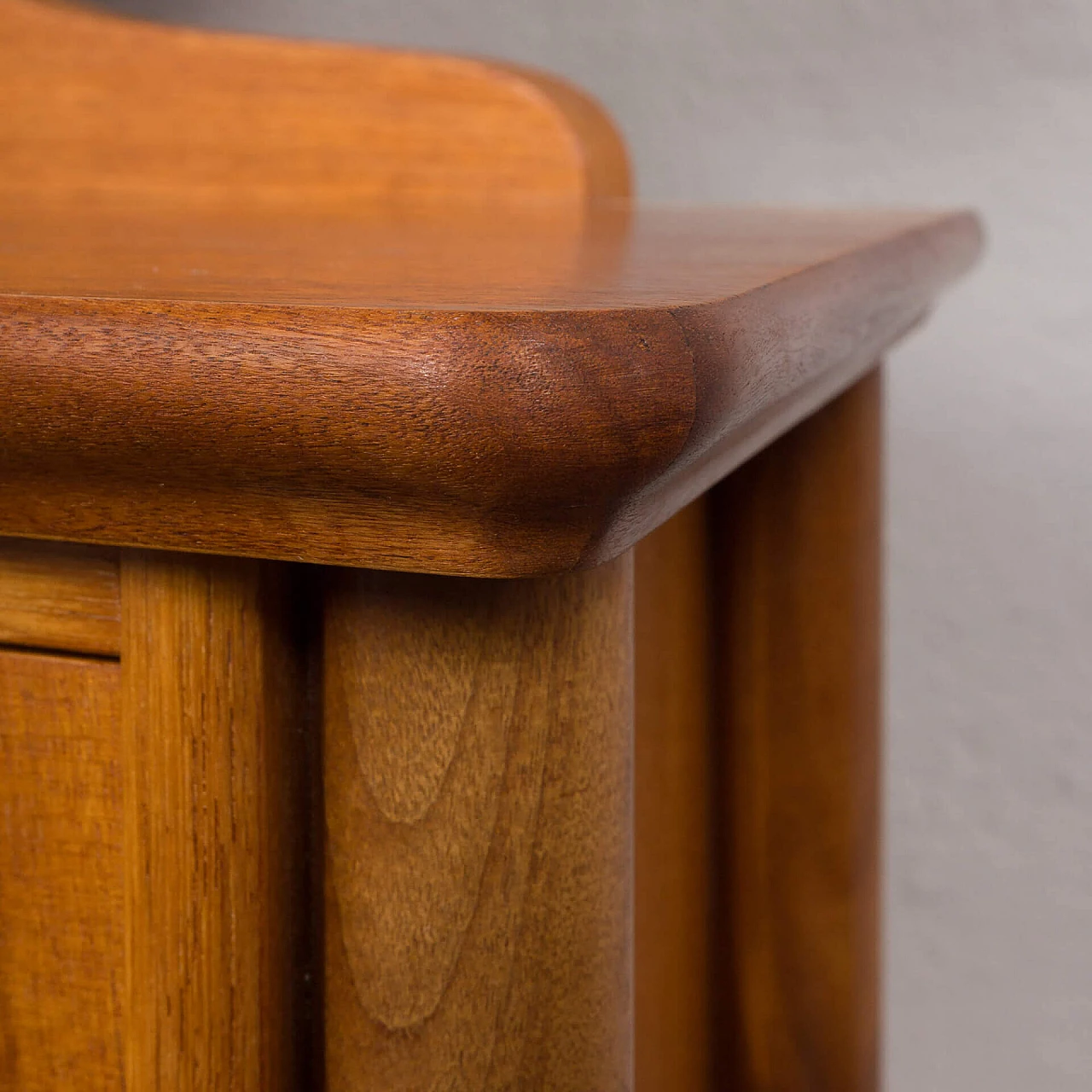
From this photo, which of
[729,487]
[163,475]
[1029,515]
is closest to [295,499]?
[163,475]

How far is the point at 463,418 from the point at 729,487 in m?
0.30

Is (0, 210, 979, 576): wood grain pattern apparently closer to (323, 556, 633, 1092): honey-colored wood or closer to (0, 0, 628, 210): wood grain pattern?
(323, 556, 633, 1092): honey-colored wood

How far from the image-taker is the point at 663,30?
31.9 inches

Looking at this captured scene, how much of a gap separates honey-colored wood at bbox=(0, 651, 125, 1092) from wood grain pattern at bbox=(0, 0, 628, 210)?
1.10 ft

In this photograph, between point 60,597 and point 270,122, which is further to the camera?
point 270,122

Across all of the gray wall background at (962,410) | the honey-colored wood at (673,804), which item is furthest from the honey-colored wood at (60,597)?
the gray wall background at (962,410)

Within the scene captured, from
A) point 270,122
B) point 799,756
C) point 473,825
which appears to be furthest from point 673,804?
point 270,122

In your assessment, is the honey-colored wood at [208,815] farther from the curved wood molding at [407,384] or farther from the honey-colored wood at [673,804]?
the honey-colored wood at [673,804]

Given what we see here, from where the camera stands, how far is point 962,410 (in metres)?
0.78

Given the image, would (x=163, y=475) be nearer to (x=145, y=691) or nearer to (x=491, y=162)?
(x=145, y=691)

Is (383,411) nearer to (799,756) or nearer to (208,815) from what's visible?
(208,815)

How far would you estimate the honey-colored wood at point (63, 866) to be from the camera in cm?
26

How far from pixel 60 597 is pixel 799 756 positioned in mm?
288

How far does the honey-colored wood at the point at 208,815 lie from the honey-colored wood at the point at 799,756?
0.83ft
